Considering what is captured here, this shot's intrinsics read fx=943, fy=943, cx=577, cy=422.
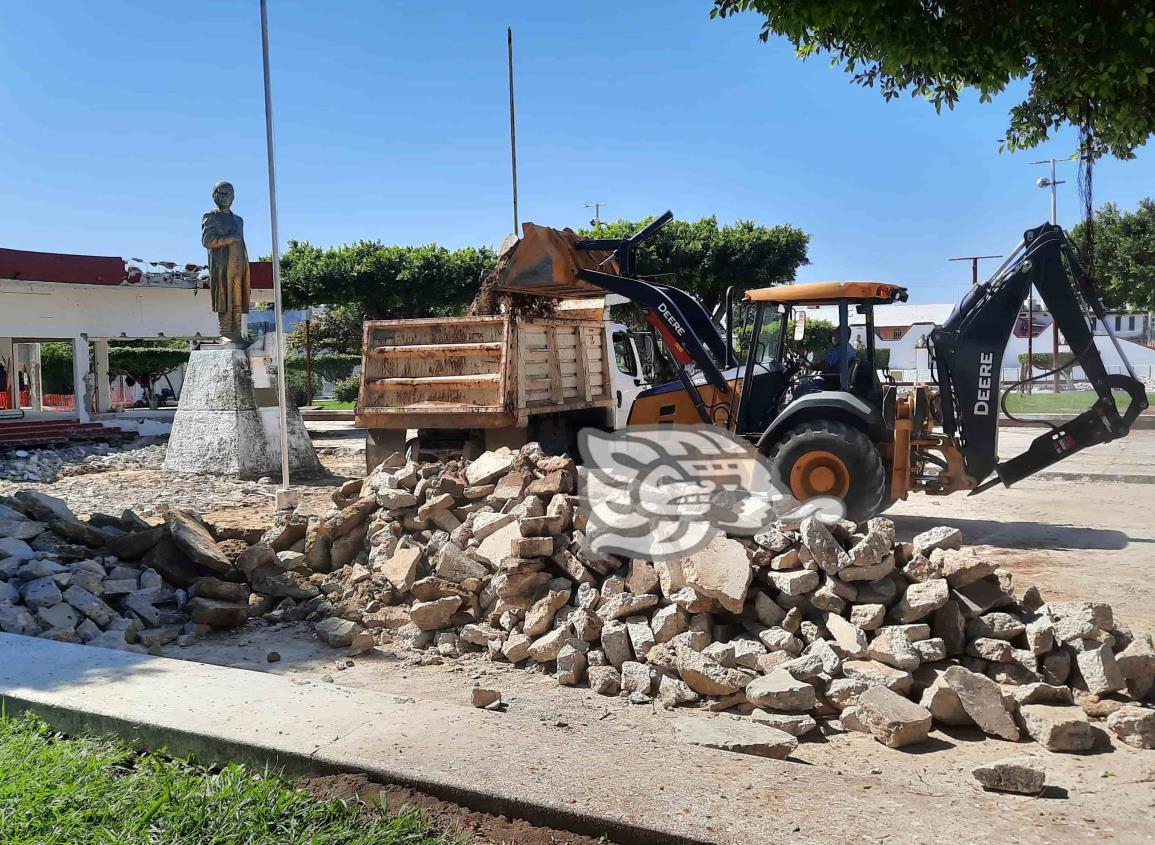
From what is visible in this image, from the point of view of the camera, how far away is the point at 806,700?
478 centimetres

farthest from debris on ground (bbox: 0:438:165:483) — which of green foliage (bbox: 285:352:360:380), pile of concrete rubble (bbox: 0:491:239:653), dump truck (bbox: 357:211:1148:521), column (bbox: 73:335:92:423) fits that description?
green foliage (bbox: 285:352:360:380)

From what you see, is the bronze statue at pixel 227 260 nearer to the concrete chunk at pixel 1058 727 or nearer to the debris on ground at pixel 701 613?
the debris on ground at pixel 701 613

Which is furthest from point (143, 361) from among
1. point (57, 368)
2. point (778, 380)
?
point (778, 380)

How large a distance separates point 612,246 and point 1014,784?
883 centimetres

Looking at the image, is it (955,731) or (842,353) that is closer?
(955,731)

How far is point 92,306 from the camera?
23484 millimetres

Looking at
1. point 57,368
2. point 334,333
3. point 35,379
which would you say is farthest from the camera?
point 334,333

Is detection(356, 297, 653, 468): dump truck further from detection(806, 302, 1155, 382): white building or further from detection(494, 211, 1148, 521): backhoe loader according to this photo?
detection(806, 302, 1155, 382): white building

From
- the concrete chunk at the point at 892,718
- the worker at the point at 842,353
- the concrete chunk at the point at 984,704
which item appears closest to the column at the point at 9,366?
the worker at the point at 842,353

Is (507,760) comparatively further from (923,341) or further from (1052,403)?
(1052,403)

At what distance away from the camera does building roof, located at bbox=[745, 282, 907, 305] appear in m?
8.89

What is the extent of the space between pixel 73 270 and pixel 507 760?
22.7 metres

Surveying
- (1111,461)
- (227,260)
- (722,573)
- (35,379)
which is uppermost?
(227,260)

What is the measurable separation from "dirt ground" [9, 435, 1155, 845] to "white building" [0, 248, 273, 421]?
13.6 m
